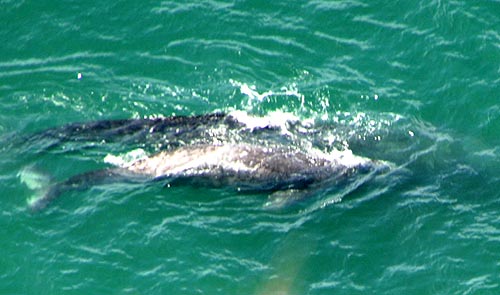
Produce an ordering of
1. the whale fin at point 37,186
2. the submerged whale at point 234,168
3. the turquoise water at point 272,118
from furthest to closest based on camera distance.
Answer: the submerged whale at point 234,168 → the whale fin at point 37,186 → the turquoise water at point 272,118

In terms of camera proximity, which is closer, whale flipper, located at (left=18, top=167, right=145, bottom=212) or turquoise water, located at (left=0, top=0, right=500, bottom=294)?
turquoise water, located at (left=0, top=0, right=500, bottom=294)

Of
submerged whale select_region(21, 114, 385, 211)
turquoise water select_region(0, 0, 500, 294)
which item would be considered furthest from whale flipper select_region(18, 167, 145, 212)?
turquoise water select_region(0, 0, 500, 294)

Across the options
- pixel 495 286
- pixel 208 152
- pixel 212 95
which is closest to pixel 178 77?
pixel 212 95

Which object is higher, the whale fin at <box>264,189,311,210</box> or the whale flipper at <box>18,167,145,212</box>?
the whale flipper at <box>18,167,145,212</box>

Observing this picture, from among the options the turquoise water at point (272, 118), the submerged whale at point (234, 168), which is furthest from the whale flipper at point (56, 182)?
the turquoise water at point (272, 118)

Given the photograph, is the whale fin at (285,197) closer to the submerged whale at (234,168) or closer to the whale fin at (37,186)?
the submerged whale at (234,168)

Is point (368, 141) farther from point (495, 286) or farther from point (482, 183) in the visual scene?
point (495, 286)

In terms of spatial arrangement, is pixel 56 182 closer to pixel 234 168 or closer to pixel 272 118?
pixel 234 168

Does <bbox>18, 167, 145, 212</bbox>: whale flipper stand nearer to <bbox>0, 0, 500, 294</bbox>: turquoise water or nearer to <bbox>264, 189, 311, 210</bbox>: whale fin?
<bbox>0, 0, 500, 294</bbox>: turquoise water
